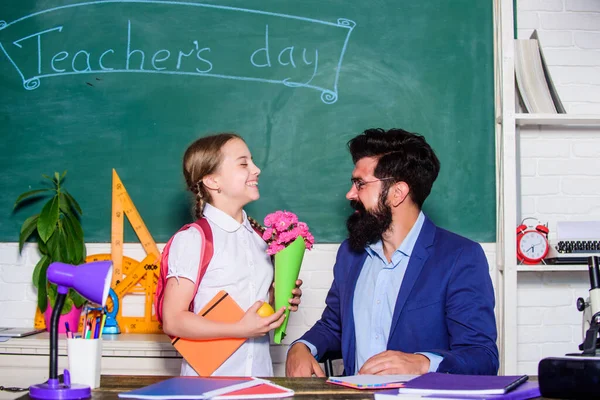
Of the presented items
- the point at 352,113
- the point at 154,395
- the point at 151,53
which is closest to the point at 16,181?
the point at 151,53

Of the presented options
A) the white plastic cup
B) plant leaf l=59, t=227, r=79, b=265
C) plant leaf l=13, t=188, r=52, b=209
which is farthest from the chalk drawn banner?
the white plastic cup

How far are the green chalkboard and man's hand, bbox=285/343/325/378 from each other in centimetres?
104

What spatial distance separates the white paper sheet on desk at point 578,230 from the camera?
3004 mm

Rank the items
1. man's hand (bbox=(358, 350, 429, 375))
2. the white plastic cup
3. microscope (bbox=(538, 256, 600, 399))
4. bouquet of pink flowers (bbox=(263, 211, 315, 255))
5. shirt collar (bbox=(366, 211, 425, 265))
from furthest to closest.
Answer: shirt collar (bbox=(366, 211, 425, 265))
bouquet of pink flowers (bbox=(263, 211, 315, 255))
man's hand (bbox=(358, 350, 429, 375))
the white plastic cup
microscope (bbox=(538, 256, 600, 399))

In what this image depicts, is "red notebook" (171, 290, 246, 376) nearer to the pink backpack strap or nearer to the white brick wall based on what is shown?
the pink backpack strap

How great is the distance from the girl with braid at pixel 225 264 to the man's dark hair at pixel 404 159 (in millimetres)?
437

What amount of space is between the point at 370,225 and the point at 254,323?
0.58 meters

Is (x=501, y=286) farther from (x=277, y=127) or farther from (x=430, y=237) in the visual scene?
(x=277, y=127)

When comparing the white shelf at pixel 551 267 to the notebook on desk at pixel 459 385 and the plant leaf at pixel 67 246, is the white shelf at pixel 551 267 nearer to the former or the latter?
the notebook on desk at pixel 459 385

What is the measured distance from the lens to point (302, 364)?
2.11 meters

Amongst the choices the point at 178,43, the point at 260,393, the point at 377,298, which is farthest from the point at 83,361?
the point at 178,43

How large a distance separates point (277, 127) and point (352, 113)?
347 mm

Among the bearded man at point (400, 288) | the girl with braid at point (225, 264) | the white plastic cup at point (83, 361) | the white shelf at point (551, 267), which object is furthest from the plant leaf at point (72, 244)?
the white shelf at point (551, 267)

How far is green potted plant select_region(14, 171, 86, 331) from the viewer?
3014 mm
